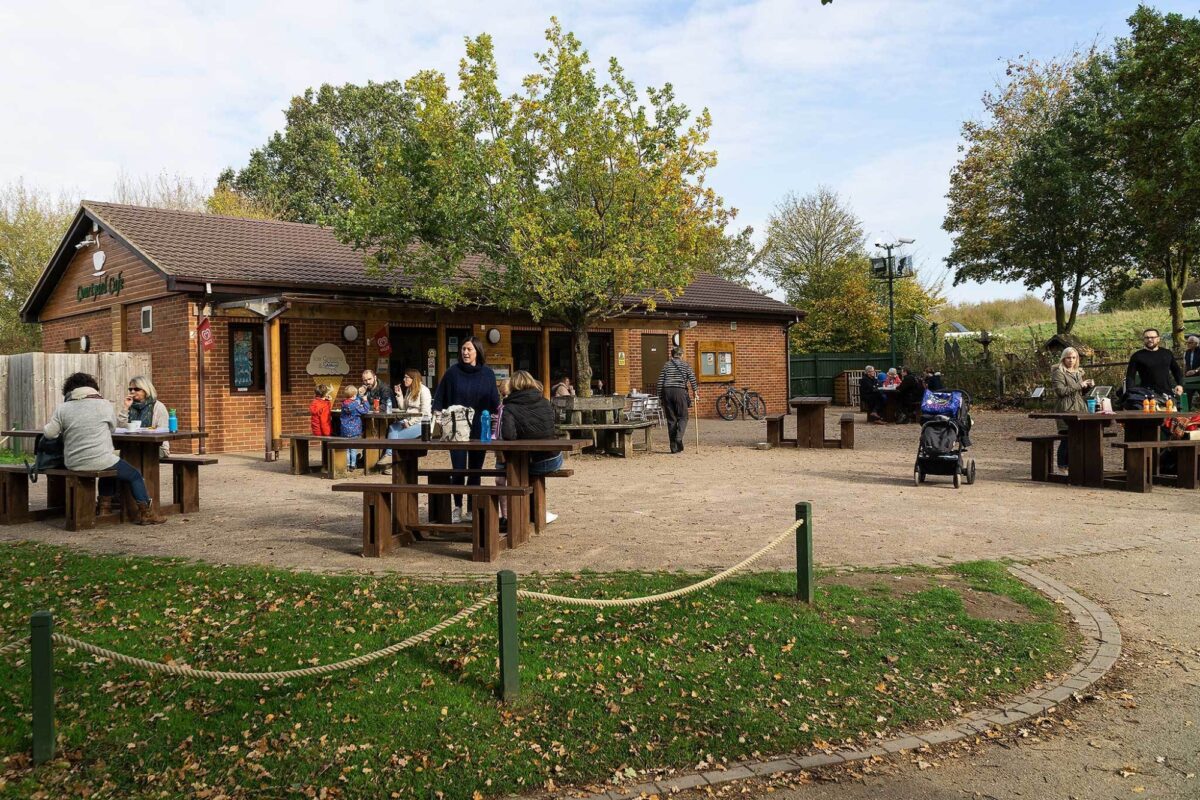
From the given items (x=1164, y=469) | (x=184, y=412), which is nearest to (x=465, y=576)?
(x=1164, y=469)

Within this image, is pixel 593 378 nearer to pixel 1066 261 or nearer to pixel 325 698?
pixel 1066 261

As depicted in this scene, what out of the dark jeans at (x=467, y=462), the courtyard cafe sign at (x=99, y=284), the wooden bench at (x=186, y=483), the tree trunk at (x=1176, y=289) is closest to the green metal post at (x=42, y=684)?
the dark jeans at (x=467, y=462)

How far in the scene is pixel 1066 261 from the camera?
2667 centimetres

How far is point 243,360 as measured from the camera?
17.3 m

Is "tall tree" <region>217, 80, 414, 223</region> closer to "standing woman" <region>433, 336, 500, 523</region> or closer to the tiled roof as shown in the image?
the tiled roof

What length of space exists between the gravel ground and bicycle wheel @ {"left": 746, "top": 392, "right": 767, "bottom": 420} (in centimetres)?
1181

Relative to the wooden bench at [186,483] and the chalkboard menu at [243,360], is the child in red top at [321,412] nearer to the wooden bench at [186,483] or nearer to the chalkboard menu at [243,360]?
the wooden bench at [186,483]

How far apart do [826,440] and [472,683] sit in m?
12.8

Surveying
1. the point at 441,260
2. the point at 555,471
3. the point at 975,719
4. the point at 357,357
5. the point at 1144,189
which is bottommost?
the point at 975,719

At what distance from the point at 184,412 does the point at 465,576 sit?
1268 cm

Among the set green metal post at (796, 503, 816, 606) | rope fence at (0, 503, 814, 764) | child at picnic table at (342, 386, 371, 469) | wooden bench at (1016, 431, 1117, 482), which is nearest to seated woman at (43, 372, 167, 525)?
child at picnic table at (342, 386, 371, 469)

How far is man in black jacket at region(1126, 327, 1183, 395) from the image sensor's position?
440 inches

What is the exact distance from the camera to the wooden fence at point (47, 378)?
54.6 ft

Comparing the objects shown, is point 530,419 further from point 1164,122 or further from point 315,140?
point 315,140
